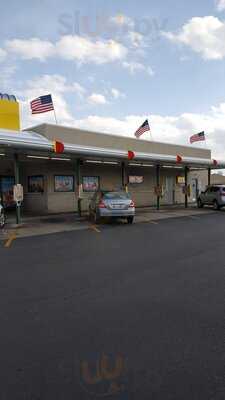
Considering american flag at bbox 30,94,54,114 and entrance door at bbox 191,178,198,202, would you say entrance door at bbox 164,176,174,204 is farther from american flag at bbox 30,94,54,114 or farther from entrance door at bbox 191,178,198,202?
american flag at bbox 30,94,54,114

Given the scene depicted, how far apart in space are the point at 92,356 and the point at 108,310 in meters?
1.17

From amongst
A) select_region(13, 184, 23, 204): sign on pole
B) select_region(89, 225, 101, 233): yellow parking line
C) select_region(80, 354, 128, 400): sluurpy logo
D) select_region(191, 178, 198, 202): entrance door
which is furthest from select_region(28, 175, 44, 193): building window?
select_region(191, 178, 198, 202): entrance door

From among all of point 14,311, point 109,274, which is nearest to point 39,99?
point 109,274

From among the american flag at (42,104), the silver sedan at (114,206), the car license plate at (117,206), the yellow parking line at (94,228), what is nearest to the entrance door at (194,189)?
the american flag at (42,104)

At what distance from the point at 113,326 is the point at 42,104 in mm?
17475

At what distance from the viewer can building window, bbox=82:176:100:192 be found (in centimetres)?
2116

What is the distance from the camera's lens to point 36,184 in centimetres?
1978

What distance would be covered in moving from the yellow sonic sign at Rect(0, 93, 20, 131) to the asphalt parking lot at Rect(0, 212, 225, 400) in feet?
46.0

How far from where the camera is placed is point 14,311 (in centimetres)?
436

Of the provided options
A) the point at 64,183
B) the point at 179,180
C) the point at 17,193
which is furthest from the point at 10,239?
the point at 179,180

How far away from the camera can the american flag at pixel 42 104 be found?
62.1 feet

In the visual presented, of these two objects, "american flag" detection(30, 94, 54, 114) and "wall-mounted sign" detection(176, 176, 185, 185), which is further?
"wall-mounted sign" detection(176, 176, 185, 185)

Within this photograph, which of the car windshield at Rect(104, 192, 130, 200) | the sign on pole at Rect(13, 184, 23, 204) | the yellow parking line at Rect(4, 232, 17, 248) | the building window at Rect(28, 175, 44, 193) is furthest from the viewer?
the building window at Rect(28, 175, 44, 193)

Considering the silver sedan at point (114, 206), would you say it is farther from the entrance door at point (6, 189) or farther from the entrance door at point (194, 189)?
the entrance door at point (194, 189)
